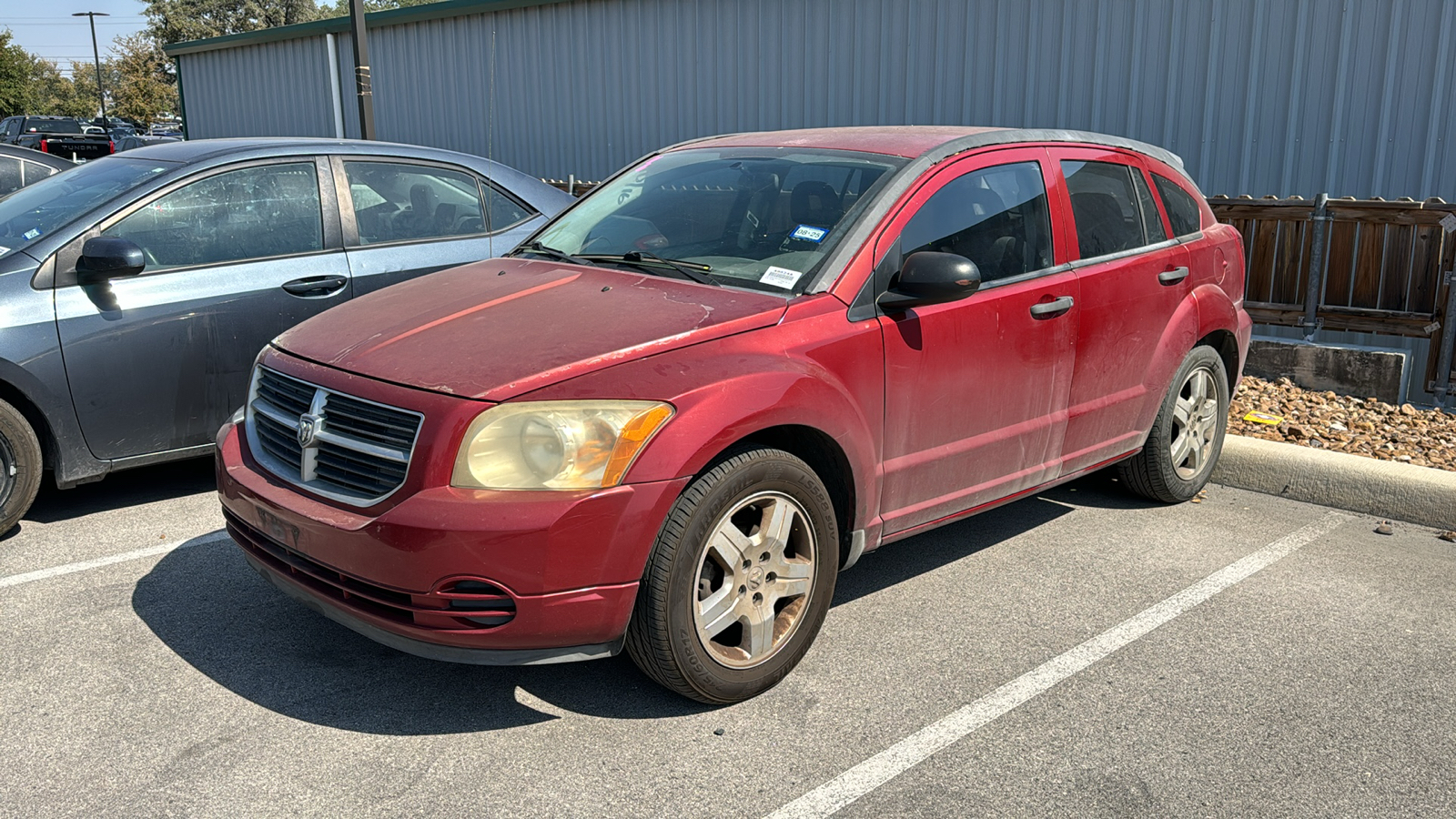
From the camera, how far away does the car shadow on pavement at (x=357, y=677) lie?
134 inches

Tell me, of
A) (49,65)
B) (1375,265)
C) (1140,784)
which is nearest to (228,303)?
(1140,784)

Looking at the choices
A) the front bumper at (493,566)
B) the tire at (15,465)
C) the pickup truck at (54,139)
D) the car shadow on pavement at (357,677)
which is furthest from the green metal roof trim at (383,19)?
the front bumper at (493,566)

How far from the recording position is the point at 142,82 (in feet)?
247

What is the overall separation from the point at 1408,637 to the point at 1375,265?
4797 mm

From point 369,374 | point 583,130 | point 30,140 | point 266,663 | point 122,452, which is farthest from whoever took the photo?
point 30,140

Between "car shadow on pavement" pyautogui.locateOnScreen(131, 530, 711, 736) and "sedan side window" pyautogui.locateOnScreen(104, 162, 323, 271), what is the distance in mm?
1759

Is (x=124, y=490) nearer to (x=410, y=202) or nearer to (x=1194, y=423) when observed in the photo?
(x=410, y=202)

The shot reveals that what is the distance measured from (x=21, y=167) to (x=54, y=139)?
63.4ft

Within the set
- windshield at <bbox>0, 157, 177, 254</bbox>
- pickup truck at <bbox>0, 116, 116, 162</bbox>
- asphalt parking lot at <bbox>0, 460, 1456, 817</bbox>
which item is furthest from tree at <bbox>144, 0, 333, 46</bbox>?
asphalt parking lot at <bbox>0, 460, 1456, 817</bbox>

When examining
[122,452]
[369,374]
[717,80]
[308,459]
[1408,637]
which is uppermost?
[717,80]

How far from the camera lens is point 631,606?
3.17 m

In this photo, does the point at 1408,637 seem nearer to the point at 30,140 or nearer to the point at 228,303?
the point at 228,303

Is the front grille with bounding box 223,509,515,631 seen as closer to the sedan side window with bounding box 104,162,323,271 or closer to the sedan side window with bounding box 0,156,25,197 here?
the sedan side window with bounding box 104,162,323,271

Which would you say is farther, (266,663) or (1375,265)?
(1375,265)
